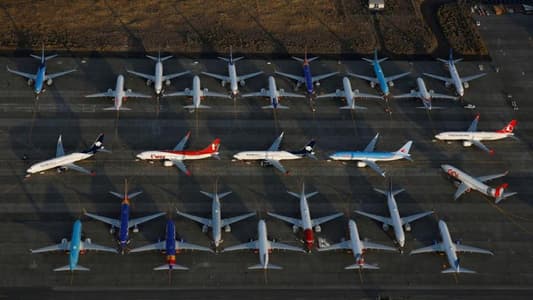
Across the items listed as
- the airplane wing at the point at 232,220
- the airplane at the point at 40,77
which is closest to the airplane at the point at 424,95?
the airplane wing at the point at 232,220

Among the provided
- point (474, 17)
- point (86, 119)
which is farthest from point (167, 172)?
point (474, 17)

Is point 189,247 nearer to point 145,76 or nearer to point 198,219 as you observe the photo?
point 198,219

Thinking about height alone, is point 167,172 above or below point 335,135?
below

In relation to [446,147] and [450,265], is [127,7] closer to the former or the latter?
[446,147]

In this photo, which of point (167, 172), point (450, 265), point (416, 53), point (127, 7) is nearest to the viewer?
point (450, 265)

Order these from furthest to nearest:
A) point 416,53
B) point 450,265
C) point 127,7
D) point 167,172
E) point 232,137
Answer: point 127,7
point 416,53
point 232,137
point 167,172
point 450,265

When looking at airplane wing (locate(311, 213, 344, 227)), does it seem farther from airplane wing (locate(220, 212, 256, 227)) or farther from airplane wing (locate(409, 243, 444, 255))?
airplane wing (locate(409, 243, 444, 255))

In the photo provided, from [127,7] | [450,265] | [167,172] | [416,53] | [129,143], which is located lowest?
[450,265]

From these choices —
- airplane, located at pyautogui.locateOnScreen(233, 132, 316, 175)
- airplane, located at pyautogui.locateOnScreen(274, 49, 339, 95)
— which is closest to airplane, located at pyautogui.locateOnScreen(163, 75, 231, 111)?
airplane, located at pyautogui.locateOnScreen(274, 49, 339, 95)

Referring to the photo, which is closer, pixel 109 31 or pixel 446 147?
pixel 446 147
